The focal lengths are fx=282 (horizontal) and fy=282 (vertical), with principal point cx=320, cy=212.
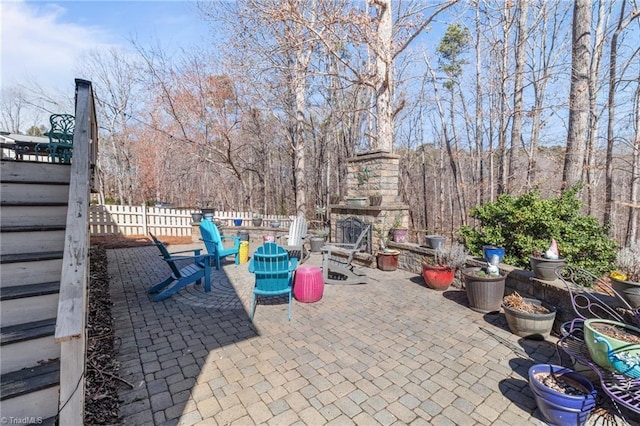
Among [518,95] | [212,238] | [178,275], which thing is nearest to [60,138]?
[212,238]

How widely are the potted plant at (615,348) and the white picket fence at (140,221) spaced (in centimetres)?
853

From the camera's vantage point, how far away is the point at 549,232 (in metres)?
4.09

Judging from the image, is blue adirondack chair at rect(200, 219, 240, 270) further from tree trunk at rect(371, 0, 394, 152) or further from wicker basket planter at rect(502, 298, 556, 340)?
wicker basket planter at rect(502, 298, 556, 340)

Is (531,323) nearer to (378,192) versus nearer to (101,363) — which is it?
(378,192)

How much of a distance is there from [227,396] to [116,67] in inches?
664

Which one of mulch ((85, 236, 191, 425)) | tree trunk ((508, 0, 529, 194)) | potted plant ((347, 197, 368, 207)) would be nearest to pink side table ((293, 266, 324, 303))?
mulch ((85, 236, 191, 425))

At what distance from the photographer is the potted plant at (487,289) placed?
11.8 feet

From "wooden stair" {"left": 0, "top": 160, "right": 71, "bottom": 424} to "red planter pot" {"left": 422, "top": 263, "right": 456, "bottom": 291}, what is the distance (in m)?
4.35

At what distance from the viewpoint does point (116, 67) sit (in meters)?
13.6

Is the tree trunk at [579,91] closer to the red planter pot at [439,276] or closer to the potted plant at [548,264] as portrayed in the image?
the potted plant at [548,264]

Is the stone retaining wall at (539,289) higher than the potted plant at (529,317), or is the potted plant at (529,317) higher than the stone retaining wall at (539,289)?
the stone retaining wall at (539,289)

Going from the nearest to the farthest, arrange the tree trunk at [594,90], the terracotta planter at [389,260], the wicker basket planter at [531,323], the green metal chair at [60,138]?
the wicker basket planter at [531,323]
the green metal chair at [60,138]
the terracotta planter at [389,260]
the tree trunk at [594,90]

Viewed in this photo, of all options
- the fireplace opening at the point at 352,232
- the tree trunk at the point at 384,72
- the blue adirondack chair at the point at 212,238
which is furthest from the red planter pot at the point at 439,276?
the blue adirondack chair at the point at 212,238

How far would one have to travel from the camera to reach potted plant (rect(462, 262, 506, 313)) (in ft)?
11.8
